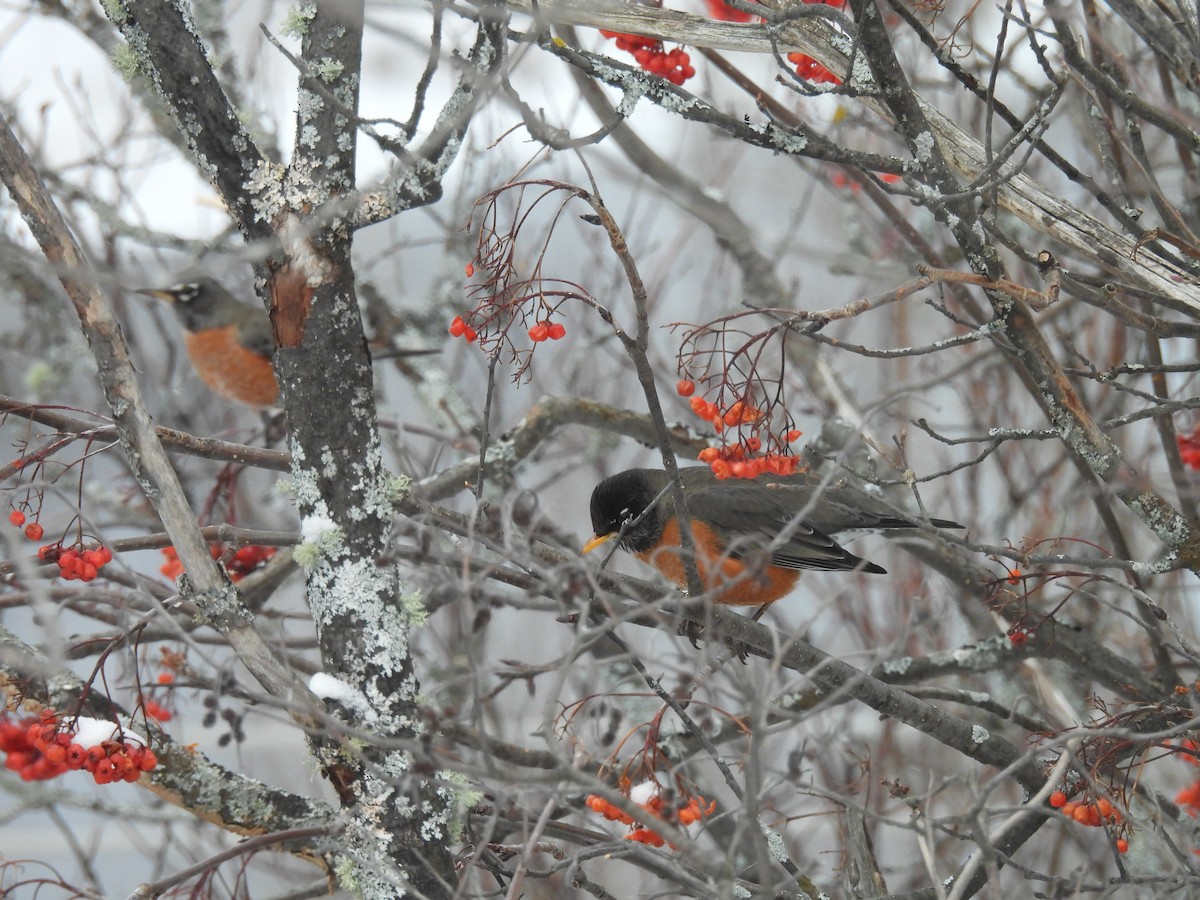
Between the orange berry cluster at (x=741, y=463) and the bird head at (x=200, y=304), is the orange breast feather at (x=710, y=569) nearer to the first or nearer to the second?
the orange berry cluster at (x=741, y=463)

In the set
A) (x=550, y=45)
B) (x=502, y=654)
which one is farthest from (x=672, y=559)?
(x=502, y=654)

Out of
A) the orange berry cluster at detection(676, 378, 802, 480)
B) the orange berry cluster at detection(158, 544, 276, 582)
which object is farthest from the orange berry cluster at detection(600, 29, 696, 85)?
the orange berry cluster at detection(158, 544, 276, 582)

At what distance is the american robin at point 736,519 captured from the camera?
12.2ft

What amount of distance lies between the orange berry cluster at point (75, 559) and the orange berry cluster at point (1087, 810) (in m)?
2.03

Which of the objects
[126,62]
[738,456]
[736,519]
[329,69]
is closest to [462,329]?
[329,69]

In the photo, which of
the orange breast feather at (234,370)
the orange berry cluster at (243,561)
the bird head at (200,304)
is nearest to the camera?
the orange berry cluster at (243,561)

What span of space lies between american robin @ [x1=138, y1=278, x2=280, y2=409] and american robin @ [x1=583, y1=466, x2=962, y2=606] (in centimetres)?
245

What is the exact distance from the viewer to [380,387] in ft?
16.2

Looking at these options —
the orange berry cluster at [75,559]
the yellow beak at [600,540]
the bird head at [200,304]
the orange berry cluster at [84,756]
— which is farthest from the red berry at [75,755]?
the bird head at [200,304]

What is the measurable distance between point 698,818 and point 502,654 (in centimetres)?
466

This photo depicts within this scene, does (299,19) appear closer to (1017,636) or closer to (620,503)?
(620,503)

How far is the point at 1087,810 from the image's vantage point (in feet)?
7.23

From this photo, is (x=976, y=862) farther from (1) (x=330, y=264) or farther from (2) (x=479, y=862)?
(1) (x=330, y=264)

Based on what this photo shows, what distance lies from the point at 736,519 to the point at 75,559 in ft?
7.35
